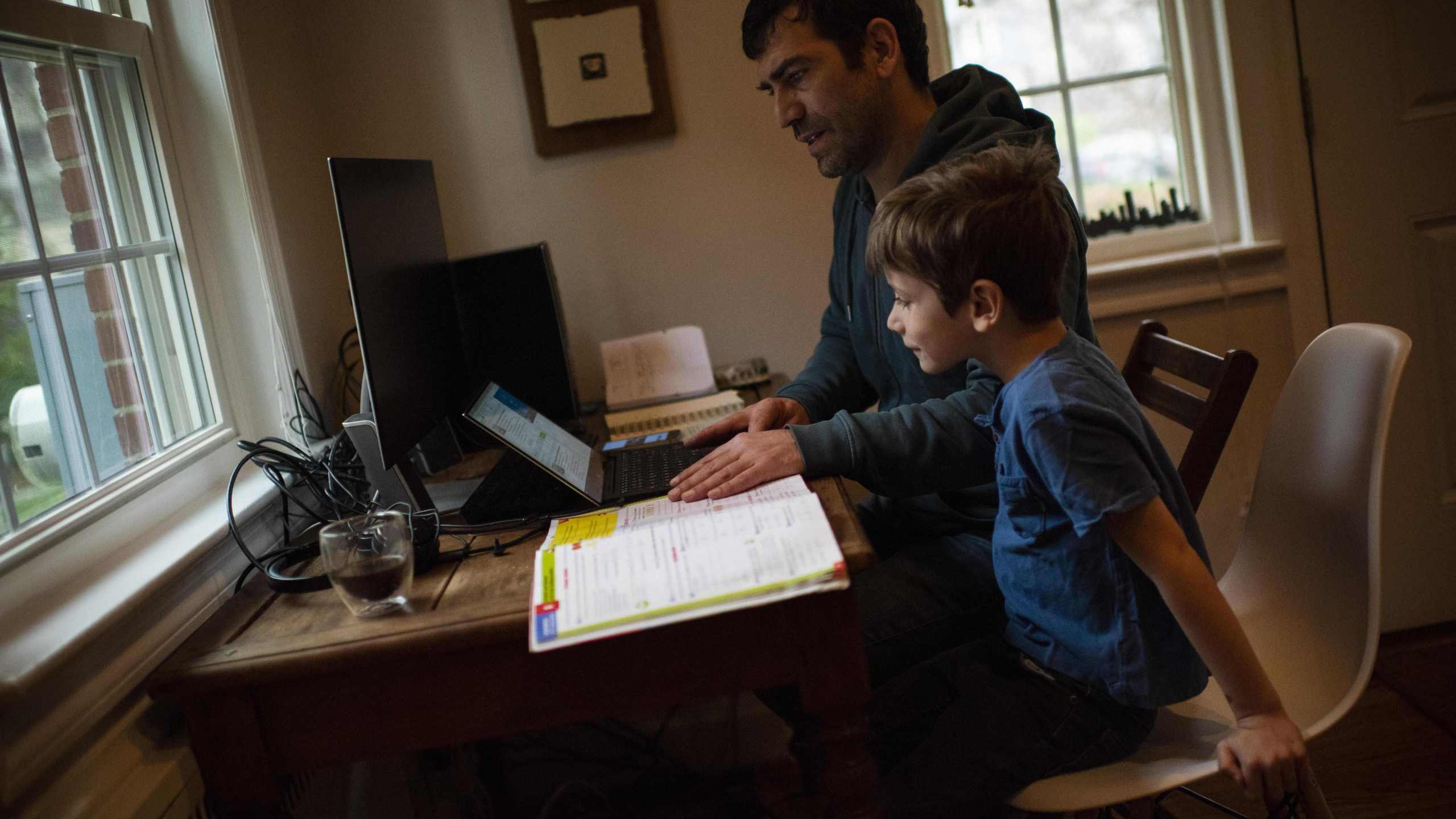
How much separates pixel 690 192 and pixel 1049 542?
140 cm

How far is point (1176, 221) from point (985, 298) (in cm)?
150

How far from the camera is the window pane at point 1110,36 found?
2340 millimetres

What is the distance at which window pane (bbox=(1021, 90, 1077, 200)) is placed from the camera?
2383 millimetres

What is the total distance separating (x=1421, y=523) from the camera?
2375 mm

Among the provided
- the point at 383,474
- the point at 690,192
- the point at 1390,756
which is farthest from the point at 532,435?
the point at 1390,756

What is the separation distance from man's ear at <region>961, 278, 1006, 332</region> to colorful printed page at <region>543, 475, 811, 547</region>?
0.92 feet

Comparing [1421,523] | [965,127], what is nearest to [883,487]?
[965,127]

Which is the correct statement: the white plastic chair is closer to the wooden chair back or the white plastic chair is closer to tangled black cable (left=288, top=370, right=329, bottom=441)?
the wooden chair back

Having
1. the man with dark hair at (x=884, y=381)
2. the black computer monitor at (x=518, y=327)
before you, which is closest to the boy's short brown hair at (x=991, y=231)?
the man with dark hair at (x=884, y=381)

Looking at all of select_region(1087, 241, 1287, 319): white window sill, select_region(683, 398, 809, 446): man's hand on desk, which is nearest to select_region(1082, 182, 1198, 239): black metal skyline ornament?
select_region(1087, 241, 1287, 319): white window sill

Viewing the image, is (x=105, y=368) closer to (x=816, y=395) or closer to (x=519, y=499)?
(x=519, y=499)

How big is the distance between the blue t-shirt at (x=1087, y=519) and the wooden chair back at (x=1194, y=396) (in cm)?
21

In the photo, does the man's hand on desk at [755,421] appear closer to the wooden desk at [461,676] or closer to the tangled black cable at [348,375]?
the wooden desk at [461,676]

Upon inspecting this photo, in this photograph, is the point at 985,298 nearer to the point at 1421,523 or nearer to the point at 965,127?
the point at 965,127
